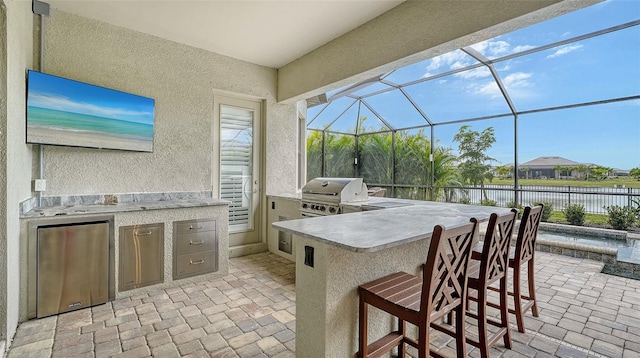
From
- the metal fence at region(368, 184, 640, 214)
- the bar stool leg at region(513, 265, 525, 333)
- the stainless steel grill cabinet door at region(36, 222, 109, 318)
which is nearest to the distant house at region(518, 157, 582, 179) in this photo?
the metal fence at region(368, 184, 640, 214)

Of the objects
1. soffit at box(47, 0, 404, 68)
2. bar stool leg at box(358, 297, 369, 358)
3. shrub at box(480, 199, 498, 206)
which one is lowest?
bar stool leg at box(358, 297, 369, 358)

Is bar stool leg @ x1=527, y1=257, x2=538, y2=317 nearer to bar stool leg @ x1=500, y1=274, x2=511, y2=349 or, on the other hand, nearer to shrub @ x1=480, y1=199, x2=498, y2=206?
bar stool leg @ x1=500, y1=274, x2=511, y2=349

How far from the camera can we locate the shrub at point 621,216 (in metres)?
4.81

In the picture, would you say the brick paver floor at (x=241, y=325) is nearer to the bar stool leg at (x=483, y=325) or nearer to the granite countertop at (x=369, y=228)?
the bar stool leg at (x=483, y=325)

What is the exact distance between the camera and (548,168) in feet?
18.9

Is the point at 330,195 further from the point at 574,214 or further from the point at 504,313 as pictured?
the point at 574,214

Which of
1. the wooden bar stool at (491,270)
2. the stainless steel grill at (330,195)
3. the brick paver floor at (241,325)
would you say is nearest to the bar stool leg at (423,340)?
the wooden bar stool at (491,270)

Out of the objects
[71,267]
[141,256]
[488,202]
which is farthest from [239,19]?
[488,202]

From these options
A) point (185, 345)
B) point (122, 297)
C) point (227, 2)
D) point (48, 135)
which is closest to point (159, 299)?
point (122, 297)

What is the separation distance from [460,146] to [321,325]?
250 inches

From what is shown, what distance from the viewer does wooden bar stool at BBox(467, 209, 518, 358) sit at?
172cm

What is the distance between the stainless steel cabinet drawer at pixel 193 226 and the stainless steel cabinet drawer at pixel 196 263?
0.28 metres

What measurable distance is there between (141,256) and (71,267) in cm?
55

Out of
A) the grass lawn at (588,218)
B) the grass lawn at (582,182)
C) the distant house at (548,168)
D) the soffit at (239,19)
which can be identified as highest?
the soffit at (239,19)
